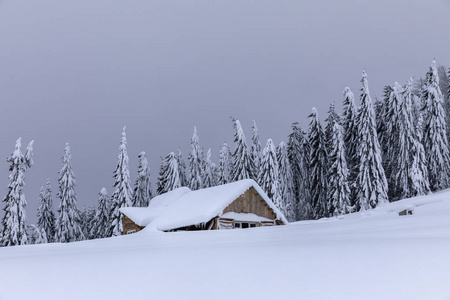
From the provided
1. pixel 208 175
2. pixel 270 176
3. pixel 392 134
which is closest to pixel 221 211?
pixel 270 176

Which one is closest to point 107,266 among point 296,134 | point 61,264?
point 61,264

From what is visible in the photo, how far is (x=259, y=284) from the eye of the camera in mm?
2965

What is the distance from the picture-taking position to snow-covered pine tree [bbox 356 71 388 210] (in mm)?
38125

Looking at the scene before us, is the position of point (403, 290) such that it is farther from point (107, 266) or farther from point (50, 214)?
point (50, 214)

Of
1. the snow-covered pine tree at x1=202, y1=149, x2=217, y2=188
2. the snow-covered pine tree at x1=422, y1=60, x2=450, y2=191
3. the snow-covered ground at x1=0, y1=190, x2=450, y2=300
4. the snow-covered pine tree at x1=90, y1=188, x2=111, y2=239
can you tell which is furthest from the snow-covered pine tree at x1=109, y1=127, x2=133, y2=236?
the snow-covered ground at x1=0, y1=190, x2=450, y2=300

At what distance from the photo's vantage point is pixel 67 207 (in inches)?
1930

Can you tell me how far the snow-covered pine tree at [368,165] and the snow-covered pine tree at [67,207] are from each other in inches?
1495

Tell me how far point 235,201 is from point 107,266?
20056 millimetres

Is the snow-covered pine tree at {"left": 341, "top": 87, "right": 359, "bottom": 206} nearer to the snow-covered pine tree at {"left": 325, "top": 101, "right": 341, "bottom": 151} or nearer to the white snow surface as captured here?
the snow-covered pine tree at {"left": 325, "top": 101, "right": 341, "bottom": 151}

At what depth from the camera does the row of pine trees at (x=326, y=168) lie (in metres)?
38.8

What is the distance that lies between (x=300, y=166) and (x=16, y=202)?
40193 millimetres

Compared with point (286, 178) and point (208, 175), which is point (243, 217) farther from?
point (208, 175)

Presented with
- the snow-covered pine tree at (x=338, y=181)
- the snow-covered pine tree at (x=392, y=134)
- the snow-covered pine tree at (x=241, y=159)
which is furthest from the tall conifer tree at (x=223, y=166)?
the snow-covered pine tree at (x=392, y=134)

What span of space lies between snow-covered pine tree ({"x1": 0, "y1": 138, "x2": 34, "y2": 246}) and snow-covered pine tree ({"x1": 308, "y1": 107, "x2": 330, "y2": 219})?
35730 millimetres
